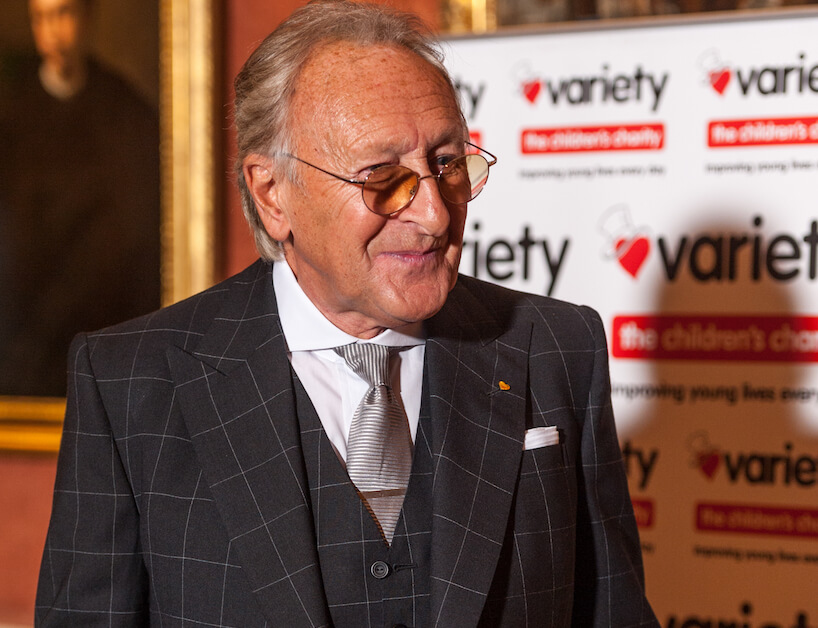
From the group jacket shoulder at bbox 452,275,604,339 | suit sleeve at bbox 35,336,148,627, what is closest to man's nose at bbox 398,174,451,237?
jacket shoulder at bbox 452,275,604,339

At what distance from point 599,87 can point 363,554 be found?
5.46 ft

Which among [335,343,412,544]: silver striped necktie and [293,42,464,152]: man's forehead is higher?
[293,42,464,152]: man's forehead

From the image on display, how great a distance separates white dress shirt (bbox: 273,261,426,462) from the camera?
1408mm

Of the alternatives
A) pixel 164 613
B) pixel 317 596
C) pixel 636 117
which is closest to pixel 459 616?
pixel 317 596

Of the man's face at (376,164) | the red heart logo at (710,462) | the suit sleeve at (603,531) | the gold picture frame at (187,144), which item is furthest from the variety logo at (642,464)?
the gold picture frame at (187,144)

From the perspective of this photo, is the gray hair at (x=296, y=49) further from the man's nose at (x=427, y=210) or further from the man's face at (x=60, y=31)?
the man's face at (x=60, y=31)

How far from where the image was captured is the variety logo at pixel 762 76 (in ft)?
7.43

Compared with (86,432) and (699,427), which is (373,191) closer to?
(86,432)

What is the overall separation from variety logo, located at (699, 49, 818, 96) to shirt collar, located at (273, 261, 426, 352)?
135 cm

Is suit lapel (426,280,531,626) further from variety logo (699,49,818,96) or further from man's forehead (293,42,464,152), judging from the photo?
variety logo (699,49,818,96)

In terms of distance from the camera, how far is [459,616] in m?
1.24

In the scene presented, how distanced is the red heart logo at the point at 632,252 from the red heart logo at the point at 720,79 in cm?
44

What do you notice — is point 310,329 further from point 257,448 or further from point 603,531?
point 603,531

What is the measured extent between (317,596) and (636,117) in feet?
5.63
